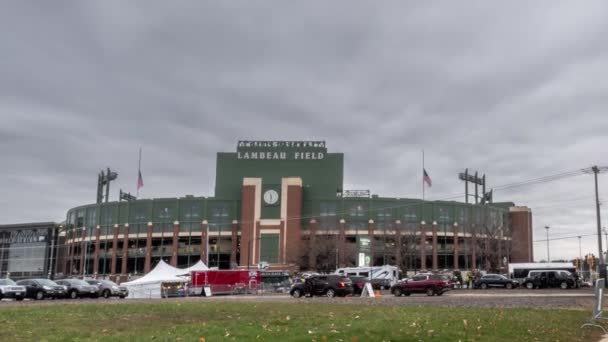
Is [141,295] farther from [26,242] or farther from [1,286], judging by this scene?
[26,242]

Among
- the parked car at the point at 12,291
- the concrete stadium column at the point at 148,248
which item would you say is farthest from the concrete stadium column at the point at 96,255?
the parked car at the point at 12,291

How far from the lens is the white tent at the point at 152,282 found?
169 ft

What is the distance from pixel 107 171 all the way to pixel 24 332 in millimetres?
117073

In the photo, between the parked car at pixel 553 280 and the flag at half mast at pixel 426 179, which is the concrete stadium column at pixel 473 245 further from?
the parked car at pixel 553 280

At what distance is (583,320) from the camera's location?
63.8 ft

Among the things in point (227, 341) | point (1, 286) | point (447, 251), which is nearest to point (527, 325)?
point (227, 341)

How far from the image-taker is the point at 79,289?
47.3 metres

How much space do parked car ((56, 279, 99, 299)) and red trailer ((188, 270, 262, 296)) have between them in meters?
8.32

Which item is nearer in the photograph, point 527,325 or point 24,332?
point 24,332

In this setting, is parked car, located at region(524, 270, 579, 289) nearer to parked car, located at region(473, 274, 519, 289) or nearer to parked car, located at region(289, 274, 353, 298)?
parked car, located at region(473, 274, 519, 289)

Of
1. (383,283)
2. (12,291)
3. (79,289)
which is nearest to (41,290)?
(12,291)

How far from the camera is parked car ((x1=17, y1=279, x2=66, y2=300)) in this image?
4522 centimetres

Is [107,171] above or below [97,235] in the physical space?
above

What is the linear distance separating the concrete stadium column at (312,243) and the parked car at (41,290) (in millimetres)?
55657
